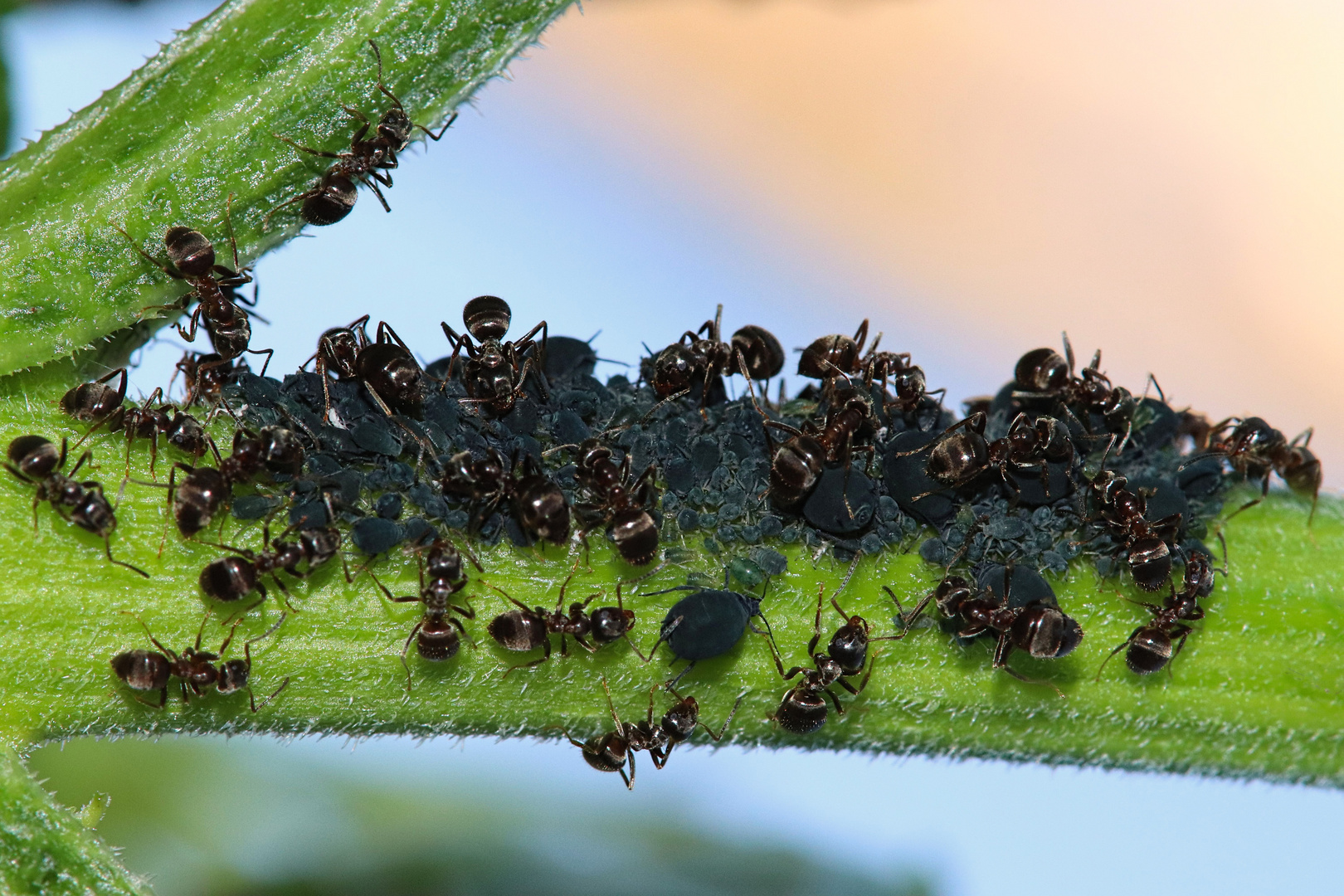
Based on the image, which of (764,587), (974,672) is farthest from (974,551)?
(764,587)

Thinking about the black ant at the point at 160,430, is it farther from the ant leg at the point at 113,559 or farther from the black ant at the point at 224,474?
the ant leg at the point at 113,559

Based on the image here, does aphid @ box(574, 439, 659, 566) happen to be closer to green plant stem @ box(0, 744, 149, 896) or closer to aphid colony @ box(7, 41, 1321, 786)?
aphid colony @ box(7, 41, 1321, 786)

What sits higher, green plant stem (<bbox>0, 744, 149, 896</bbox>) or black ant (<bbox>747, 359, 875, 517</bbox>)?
black ant (<bbox>747, 359, 875, 517</bbox>)

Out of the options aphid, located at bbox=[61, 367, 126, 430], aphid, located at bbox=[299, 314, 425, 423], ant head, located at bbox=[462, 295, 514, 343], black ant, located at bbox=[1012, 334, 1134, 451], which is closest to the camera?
aphid, located at bbox=[61, 367, 126, 430]

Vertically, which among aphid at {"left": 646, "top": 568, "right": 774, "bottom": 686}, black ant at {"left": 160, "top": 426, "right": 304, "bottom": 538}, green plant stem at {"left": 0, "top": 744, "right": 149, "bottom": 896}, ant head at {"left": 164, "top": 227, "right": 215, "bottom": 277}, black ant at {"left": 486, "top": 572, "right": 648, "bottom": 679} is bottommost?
green plant stem at {"left": 0, "top": 744, "right": 149, "bottom": 896}

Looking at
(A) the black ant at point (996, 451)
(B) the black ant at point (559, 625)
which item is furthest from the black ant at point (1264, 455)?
(B) the black ant at point (559, 625)

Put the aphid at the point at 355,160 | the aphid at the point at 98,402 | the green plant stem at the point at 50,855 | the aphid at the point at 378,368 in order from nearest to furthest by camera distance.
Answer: the green plant stem at the point at 50,855
the aphid at the point at 355,160
the aphid at the point at 98,402
the aphid at the point at 378,368

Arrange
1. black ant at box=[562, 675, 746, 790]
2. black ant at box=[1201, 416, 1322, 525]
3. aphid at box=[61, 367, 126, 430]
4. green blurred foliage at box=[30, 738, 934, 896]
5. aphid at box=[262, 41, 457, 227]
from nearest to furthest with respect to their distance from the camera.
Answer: aphid at box=[262, 41, 457, 227]
aphid at box=[61, 367, 126, 430]
black ant at box=[562, 675, 746, 790]
black ant at box=[1201, 416, 1322, 525]
green blurred foliage at box=[30, 738, 934, 896]

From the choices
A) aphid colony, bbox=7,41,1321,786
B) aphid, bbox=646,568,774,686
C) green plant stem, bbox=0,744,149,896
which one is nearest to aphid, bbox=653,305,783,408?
aphid colony, bbox=7,41,1321,786
